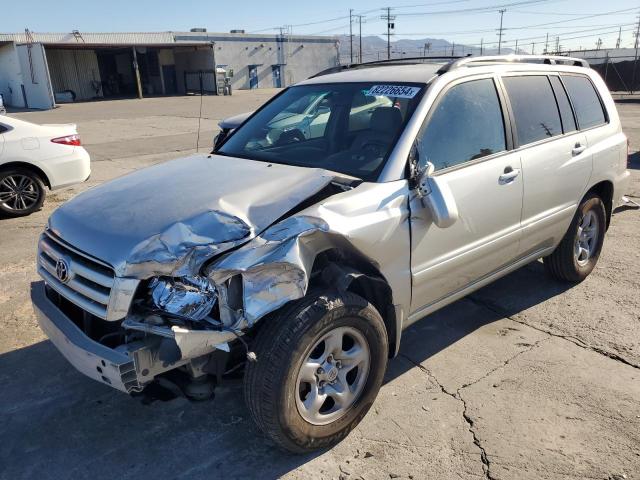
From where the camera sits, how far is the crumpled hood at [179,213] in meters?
2.43

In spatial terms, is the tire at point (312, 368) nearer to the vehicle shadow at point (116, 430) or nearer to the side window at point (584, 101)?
the vehicle shadow at point (116, 430)

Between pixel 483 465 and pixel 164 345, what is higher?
pixel 164 345

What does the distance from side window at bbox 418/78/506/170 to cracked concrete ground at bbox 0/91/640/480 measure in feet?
4.54

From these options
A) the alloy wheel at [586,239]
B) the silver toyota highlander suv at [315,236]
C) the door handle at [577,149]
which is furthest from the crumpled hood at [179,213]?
the alloy wheel at [586,239]

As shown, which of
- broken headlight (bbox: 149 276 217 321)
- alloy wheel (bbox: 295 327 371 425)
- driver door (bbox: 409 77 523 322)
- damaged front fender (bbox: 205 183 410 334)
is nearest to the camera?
damaged front fender (bbox: 205 183 410 334)

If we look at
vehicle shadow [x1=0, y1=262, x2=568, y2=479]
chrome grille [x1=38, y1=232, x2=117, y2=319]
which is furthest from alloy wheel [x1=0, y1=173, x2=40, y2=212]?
chrome grille [x1=38, y1=232, x2=117, y2=319]

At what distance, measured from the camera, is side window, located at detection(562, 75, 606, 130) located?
437cm

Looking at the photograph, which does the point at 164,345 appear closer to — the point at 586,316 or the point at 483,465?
the point at 483,465

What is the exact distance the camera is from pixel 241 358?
9.17 ft

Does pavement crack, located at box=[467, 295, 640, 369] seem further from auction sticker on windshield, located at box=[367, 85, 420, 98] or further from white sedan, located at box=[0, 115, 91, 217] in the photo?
white sedan, located at box=[0, 115, 91, 217]

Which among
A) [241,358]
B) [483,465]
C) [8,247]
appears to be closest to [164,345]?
[241,358]

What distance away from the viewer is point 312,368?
8.66 ft

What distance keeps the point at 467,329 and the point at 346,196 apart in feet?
Result: 6.11

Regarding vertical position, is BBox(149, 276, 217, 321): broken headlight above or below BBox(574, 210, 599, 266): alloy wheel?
above
